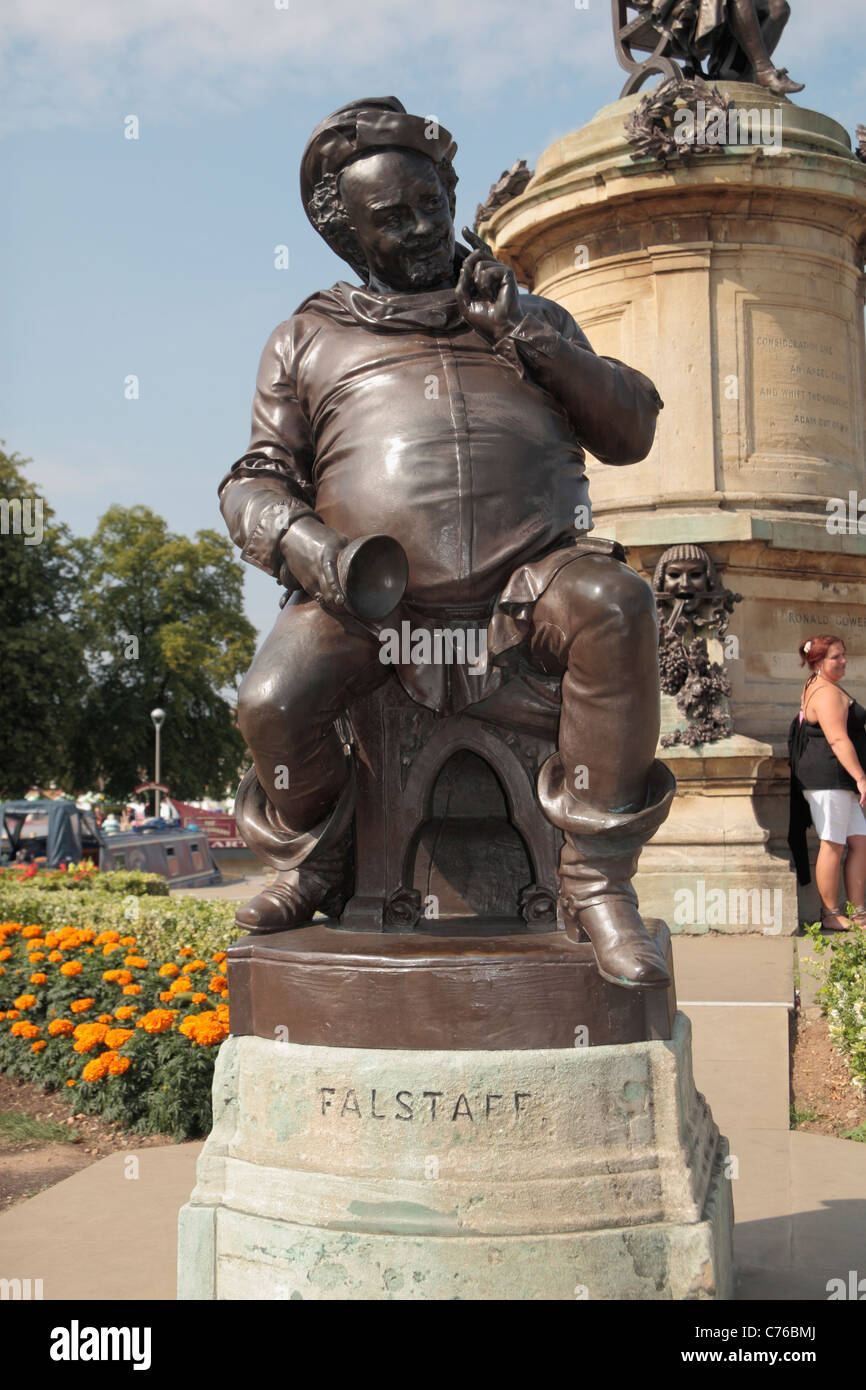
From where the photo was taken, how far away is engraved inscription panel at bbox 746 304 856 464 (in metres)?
9.45

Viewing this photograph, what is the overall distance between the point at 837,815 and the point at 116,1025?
4.55 meters

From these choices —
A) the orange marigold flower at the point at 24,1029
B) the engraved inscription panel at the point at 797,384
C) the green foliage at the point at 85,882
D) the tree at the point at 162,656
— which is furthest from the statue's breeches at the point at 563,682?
the tree at the point at 162,656

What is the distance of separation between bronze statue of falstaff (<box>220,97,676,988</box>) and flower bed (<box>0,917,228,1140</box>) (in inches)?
88.2

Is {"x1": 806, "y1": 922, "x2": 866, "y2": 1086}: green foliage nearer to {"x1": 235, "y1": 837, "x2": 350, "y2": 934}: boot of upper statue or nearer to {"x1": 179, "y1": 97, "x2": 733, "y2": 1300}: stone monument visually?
{"x1": 179, "y1": 97, "x2": 733, "y2": 1300}: stone monument

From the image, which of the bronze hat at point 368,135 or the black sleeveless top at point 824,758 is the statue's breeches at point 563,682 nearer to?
the bronze hat at point 368,135

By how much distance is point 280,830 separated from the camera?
126 inches

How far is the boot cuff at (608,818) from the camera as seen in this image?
2902 millimetres

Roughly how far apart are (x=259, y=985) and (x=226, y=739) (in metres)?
37.5

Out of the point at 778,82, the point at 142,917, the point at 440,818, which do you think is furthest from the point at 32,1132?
the point at 778,82

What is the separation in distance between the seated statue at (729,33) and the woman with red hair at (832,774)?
466cm

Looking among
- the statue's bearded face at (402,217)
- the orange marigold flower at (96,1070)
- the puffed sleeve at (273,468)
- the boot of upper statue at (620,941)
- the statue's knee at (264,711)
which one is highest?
the statue's bearded face at (402,217)

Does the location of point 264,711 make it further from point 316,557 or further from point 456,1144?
point 456,1144

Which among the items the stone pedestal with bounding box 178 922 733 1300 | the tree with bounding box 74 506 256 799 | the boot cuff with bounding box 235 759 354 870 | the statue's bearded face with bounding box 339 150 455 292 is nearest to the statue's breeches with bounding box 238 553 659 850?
the boot cuff with bounding box 235 759 354 870
